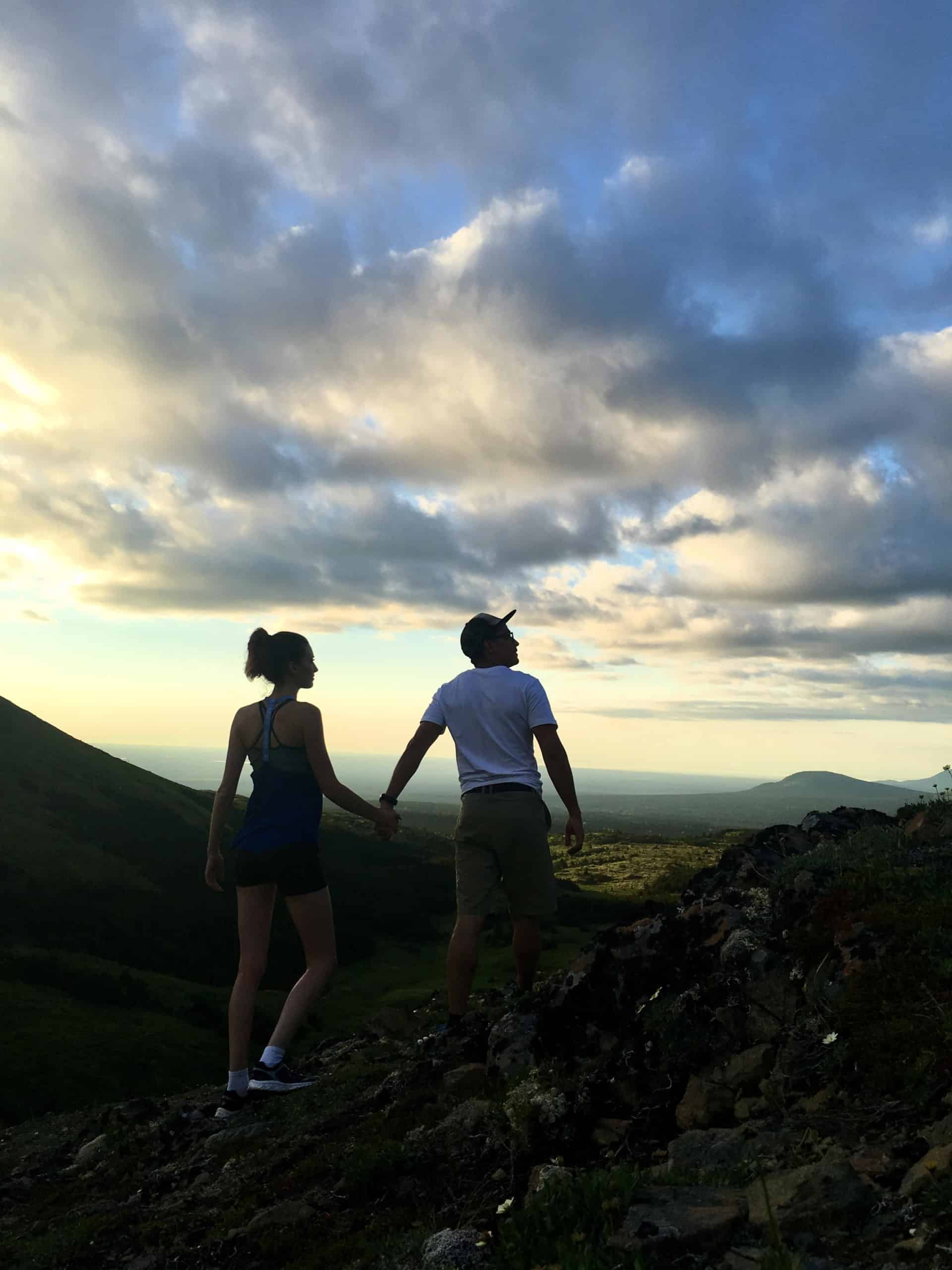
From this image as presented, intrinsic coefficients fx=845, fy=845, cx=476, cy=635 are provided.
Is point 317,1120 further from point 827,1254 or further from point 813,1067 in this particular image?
point 827,1254

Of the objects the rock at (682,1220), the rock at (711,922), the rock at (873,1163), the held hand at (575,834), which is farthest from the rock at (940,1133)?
the held hand at (575,834)

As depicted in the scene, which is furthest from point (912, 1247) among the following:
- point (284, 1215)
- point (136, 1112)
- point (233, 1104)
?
point (136, 1112)

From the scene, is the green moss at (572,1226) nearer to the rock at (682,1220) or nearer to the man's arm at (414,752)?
the rock at (682,1220)

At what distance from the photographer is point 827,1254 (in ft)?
9.52

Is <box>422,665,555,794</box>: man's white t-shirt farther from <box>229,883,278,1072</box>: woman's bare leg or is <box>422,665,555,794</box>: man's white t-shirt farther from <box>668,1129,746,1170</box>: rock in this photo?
<box>668,1129,746,1170</box>: rock

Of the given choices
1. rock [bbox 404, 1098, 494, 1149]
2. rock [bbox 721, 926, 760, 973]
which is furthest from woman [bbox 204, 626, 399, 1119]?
rock [bbox 721, 926, 760, 973]

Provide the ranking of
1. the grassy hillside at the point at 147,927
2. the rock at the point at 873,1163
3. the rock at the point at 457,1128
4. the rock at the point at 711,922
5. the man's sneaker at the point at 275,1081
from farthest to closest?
the grassy hillside at the point at 147,927 < the man's sneaker at the point at 275,1081 < the rock at the point at 711,922 < the rock at the point at 457,1128 < the rock at the point at 873,1163

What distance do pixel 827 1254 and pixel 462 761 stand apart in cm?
456

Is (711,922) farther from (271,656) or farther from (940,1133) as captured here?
(271,656)

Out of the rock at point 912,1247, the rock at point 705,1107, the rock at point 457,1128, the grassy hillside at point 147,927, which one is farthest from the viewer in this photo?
the grassy hillside at point 147,927

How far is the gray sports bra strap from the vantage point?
6.86 m

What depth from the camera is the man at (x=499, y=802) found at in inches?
269

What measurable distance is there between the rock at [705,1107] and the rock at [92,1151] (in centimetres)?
680

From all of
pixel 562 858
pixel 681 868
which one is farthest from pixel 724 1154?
pixel 562 858
